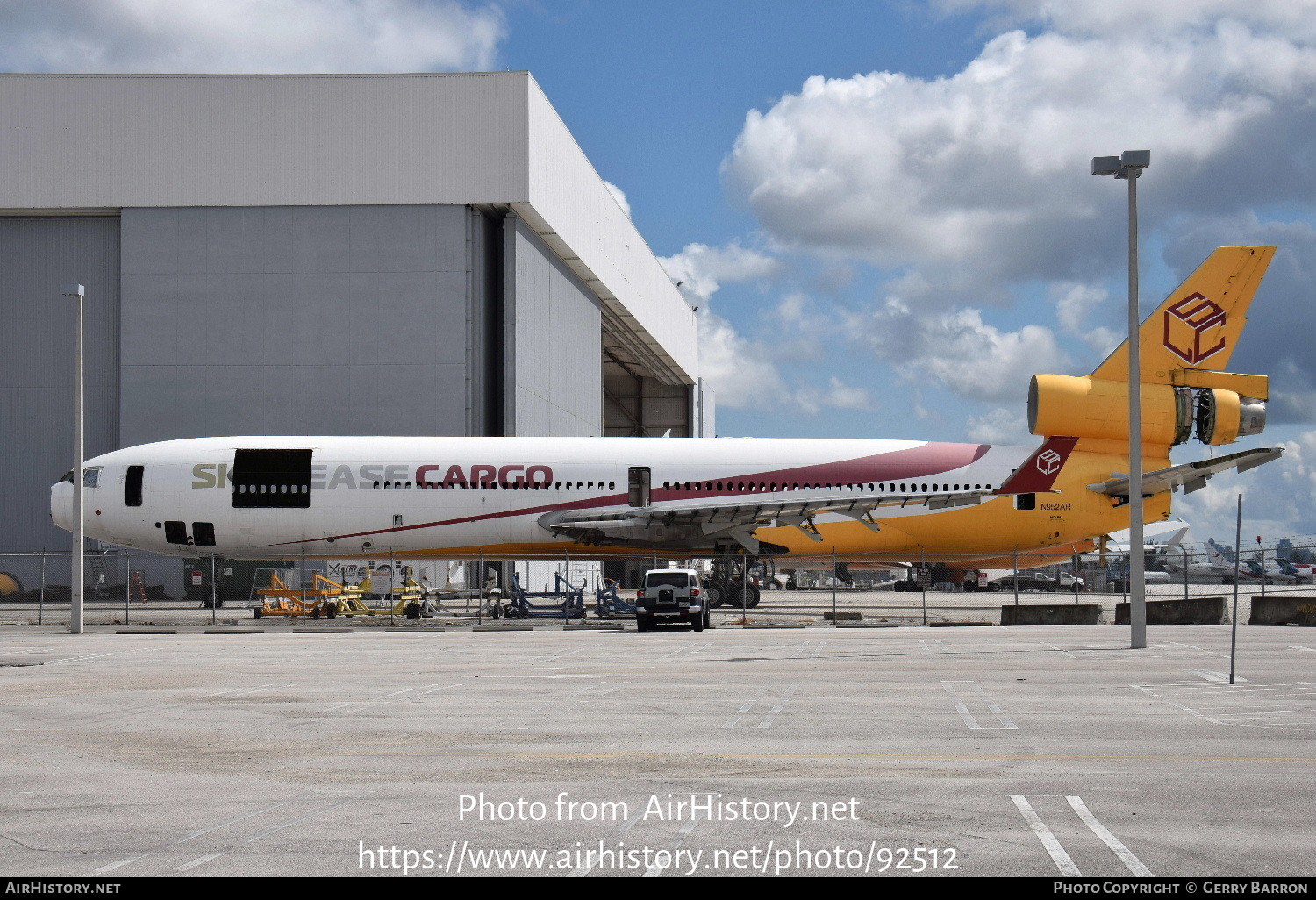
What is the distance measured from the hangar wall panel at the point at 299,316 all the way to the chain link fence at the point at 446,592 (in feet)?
22.9

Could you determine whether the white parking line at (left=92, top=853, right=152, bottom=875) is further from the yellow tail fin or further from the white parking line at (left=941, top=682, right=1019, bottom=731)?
the yellow tail fin

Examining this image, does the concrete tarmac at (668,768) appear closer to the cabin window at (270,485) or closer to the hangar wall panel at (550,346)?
the cabin window at (270,485)

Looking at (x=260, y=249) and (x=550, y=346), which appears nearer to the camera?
(x=260, y=249)

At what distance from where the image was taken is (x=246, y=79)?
176 feet

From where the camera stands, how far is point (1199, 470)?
39938mm

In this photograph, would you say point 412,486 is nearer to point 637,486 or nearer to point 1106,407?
point 637,486

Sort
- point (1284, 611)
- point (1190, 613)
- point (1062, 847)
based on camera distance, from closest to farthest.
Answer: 1. point (1062, 847)
2. point (1284, 611)
3. point (1190, 613)

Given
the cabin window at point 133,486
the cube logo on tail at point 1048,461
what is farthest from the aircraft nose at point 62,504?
the cube logo on tail at point 1048,461

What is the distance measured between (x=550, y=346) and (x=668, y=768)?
50642 millimetres

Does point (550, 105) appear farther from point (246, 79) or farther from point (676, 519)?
point (676, 519)

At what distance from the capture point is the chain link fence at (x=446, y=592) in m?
38.4

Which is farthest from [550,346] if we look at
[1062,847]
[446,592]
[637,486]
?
[1062,847]

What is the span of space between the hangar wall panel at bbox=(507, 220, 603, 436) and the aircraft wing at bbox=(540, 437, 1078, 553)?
568 inches

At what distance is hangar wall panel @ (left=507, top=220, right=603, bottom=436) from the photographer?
55.8m
